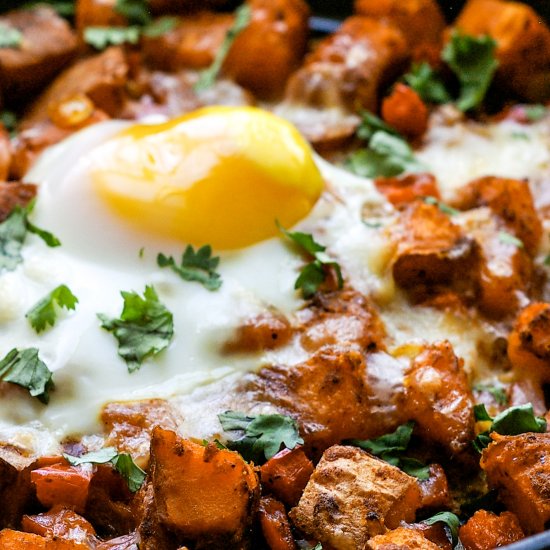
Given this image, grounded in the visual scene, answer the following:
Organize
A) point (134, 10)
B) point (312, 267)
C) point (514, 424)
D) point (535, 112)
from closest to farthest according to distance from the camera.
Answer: point (514, 424) → point (312, 267) → point (535, 112) → point (134, 10)

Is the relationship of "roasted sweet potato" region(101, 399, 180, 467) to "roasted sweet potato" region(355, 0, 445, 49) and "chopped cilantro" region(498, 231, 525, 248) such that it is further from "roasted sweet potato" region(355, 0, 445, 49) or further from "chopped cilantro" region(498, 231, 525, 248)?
"roasted sweet potato" region(355, 0, 445, 49)

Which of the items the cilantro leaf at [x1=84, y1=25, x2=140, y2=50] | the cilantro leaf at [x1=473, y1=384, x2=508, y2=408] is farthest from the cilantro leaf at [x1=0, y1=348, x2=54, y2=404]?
the cilantro leaf at [x1=84, y1=25, x2=140, y2=50]

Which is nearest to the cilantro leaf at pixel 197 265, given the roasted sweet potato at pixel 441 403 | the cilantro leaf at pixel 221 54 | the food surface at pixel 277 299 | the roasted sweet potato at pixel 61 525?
the food surface at pixel 277 299

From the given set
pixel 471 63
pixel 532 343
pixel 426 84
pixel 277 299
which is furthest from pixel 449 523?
pixel 471 63

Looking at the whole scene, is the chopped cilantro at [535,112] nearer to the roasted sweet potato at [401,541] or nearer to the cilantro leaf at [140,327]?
the cilantro leaf at [140,327]

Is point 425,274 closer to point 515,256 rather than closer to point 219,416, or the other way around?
point 515,256

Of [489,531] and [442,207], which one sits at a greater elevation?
[442,207]

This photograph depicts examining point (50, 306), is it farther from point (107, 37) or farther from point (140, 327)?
point (107, 37)

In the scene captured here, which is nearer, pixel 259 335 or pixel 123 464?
pixel 123 464
